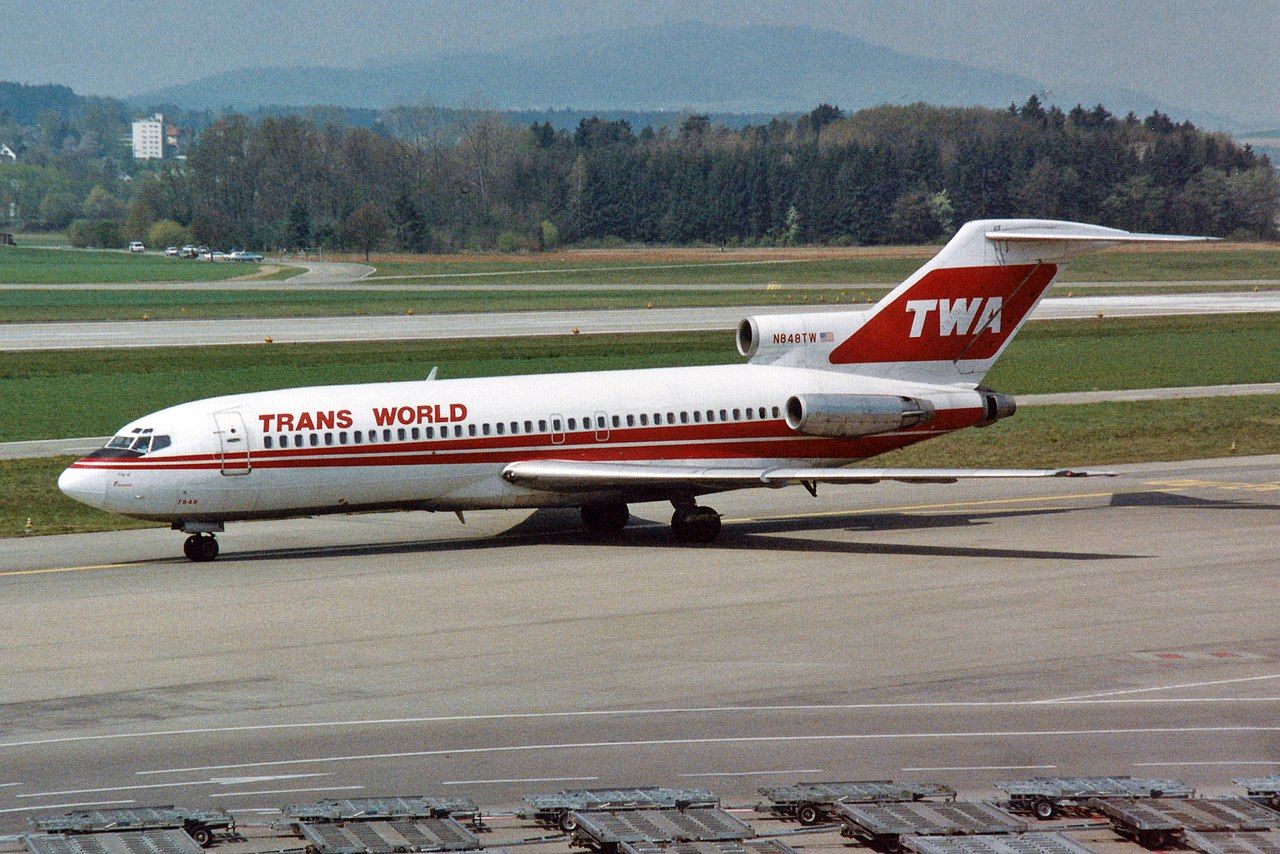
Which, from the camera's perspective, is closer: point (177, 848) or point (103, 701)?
point (177, 848)

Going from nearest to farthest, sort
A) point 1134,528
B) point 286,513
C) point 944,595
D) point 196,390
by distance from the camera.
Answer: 1. point 944,595
2. point 286,513
3. point 1134,528
4. point 196,390

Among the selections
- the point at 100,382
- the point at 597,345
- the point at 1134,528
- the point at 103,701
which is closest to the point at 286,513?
the point at 103,701

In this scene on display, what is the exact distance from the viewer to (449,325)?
301 feet

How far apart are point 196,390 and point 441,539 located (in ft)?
93.9

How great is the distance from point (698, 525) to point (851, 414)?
448 cm

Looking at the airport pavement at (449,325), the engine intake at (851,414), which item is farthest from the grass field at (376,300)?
the engine intake at (851,414)

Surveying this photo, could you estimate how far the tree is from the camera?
18575 centimetres

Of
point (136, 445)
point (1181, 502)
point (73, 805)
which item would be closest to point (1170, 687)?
point (73, 805)

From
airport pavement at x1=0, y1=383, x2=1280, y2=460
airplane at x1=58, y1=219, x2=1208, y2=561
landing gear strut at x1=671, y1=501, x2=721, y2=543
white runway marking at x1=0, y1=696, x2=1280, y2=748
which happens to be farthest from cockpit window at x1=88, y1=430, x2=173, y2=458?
airport pavement at x1=0, y1=383, x2=1280, y2=460

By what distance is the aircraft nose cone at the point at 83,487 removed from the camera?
111ft

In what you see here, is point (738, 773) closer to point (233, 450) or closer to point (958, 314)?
point (233, 450)

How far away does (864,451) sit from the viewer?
38625mm

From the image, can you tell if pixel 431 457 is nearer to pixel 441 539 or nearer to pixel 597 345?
pixel 441 539

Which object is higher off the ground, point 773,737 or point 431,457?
point 431,457
